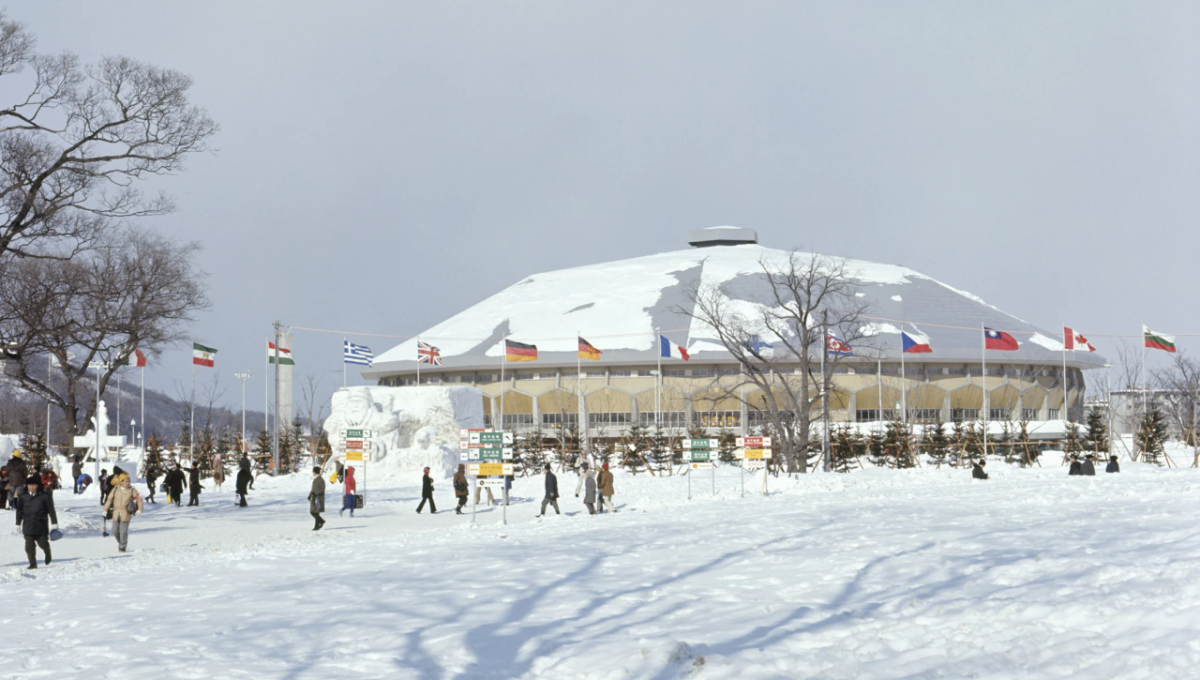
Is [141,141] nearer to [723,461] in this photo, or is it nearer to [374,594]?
[374,594]

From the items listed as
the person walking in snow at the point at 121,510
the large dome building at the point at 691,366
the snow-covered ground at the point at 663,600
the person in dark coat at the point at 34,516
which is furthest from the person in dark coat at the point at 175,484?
the large dome building at the point at 691,366

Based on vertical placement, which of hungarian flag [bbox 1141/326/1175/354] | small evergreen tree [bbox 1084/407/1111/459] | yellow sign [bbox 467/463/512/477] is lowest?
small evergreen tree [bbox 1084/407/1111/459]

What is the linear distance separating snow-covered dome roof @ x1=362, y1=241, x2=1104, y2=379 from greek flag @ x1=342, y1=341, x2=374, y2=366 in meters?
25.5

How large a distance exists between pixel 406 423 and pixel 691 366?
3553 centimetres

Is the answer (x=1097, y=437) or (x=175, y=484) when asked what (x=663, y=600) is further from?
(x=1097, y=437)

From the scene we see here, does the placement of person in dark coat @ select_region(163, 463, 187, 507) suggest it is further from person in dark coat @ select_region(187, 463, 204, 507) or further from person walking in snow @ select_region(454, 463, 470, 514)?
person walking in snow @ select_region(454, 463, 470, 514)

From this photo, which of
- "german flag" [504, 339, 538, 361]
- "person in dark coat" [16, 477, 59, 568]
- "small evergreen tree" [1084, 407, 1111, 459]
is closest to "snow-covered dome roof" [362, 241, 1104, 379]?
"german flag" [504, 339, 538, 361]

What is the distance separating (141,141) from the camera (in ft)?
77.2

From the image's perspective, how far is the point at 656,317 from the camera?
8481cm

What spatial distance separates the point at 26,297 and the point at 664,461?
31.7 m

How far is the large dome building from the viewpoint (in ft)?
256

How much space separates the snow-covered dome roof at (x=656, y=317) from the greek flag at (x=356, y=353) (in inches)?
1005

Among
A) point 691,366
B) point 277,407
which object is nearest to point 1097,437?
point 691,366

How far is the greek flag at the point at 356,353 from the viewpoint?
53438 mm
